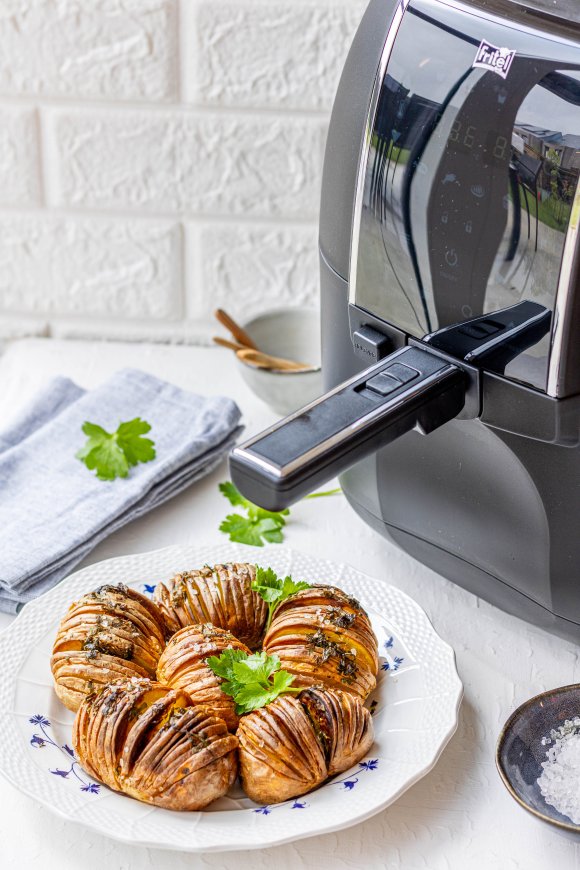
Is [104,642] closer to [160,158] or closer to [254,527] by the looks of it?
[254,527]

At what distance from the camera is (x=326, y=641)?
21.9 inches

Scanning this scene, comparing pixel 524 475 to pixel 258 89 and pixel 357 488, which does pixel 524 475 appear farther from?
pixel 258 89

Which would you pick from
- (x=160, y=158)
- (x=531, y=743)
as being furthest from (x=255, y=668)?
(x=160, y=158)

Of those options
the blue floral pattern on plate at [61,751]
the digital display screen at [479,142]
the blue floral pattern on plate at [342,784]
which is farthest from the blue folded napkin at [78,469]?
the digital display screen at [479,142]

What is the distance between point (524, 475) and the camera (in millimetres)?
559

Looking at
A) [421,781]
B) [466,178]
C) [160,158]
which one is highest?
[466,178]

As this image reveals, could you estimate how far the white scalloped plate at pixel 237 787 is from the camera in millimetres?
489

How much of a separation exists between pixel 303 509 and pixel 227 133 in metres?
0.34

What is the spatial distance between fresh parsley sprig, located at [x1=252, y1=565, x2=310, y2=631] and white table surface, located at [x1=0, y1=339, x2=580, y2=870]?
0.33ft

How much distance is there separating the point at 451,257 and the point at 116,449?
0.35m

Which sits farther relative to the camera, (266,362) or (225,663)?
(266,362)

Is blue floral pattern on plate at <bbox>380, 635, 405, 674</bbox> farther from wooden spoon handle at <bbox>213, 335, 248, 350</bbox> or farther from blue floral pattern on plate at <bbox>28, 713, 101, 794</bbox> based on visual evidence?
wooden spoon handle at <bbox>213, 335, 248, 350</bbox>

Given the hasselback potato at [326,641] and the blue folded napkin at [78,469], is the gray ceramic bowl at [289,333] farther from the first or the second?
the hasselback potato at [326,641]

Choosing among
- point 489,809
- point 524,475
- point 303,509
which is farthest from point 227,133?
point 489,809
